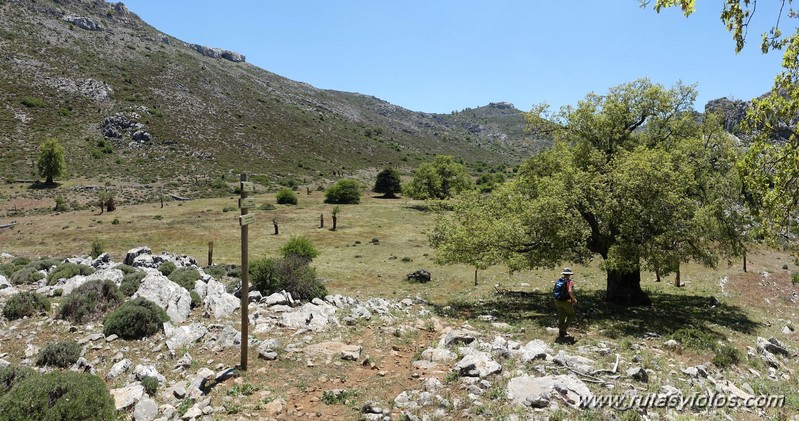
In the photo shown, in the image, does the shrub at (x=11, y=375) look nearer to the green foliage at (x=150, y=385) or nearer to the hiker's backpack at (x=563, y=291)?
the green foliage at (x=150, y=385)

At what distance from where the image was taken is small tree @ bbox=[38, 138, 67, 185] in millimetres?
61469

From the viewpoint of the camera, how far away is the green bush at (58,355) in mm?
9430

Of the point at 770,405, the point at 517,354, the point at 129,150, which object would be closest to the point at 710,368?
the point at 770,405

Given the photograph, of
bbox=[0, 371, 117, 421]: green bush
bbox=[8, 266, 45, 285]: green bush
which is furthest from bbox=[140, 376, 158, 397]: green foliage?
bbox=[8, 266, 45, 285]: green bush

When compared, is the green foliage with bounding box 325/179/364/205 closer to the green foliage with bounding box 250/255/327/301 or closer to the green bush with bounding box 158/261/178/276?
the green bush with bounding box 158/261/178/276

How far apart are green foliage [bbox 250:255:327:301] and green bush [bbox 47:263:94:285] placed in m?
6.83

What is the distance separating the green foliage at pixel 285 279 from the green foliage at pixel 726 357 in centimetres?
1365

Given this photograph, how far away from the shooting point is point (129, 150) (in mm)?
79375

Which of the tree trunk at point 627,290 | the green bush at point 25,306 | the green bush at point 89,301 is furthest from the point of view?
the tree trunk at point 627,290

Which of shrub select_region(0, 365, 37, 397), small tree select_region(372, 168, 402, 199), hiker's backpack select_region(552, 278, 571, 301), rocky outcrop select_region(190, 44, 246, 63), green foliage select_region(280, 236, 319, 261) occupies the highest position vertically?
rocky outcrop select_region(190, 44, 246, 63)

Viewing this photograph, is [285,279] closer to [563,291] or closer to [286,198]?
[563,291]

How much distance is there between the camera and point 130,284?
1508 cm

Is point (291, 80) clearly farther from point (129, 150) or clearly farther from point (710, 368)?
point (710, 368)

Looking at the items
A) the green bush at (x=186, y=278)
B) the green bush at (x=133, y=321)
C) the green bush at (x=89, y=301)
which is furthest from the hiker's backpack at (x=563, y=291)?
the green bush at (x=89, y=301)
